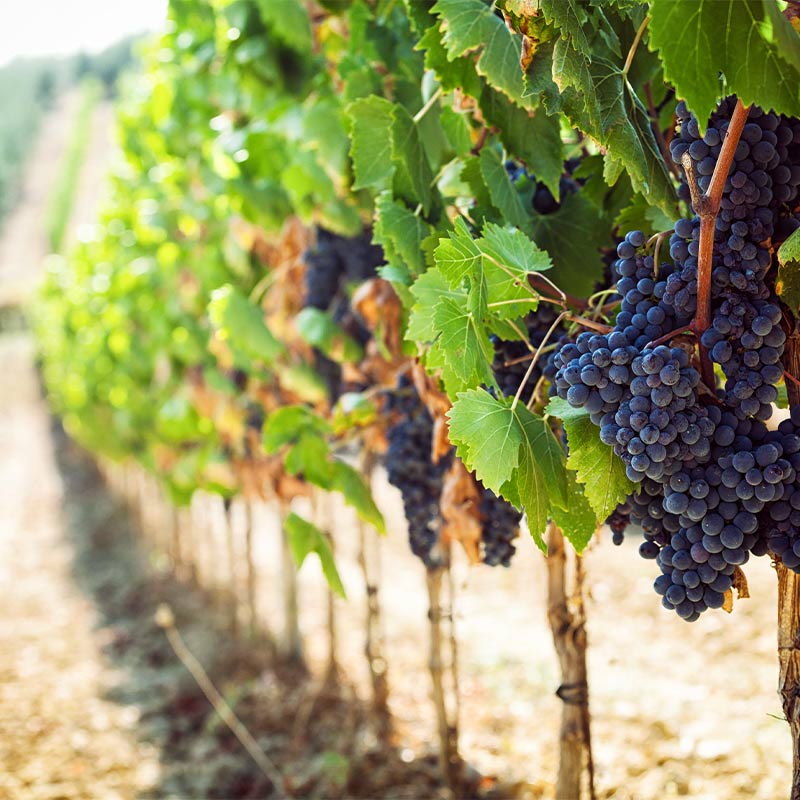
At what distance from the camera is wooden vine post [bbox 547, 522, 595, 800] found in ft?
6.74

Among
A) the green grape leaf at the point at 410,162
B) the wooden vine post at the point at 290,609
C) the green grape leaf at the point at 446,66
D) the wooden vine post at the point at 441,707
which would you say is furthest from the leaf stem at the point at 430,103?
the wooden vine post at the point at 290,609

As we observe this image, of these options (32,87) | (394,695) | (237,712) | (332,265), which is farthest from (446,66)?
(32,87)

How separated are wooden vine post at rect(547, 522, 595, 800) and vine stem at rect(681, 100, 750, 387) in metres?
0.86

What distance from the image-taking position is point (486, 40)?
146 cm

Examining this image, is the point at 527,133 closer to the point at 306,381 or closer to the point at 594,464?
the point at 594,464

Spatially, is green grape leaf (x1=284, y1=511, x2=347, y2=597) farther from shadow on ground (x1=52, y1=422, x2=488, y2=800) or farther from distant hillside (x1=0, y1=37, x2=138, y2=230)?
distant hillside (x1=0, y1=37, x2=138, y2=230)

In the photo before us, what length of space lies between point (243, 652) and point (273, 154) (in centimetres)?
321

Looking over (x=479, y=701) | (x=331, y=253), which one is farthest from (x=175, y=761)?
(x=331, y=253)

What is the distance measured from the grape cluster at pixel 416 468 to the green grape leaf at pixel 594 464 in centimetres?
98

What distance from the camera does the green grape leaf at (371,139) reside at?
1.80 m

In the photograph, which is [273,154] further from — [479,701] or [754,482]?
[479,701]

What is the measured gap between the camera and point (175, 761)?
416cm

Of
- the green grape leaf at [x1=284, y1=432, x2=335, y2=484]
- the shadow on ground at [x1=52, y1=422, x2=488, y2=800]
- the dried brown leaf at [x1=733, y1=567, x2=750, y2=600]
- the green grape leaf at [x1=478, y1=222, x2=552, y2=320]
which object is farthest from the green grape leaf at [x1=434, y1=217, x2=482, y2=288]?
the shadow on ground at [x1=52, y1=422, x2=488, y2=800]

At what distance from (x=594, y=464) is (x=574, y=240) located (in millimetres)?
618
